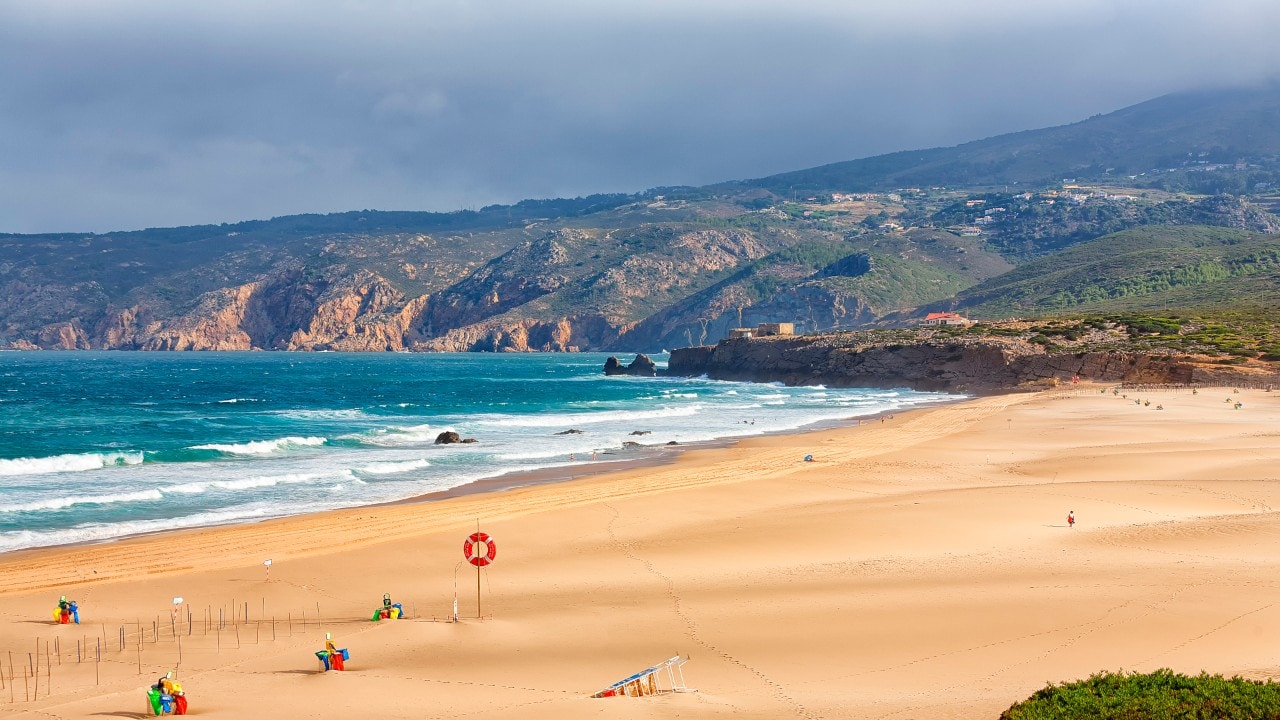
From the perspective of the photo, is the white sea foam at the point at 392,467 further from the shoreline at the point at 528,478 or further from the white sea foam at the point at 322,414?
the white sea foam at the point at 322,414

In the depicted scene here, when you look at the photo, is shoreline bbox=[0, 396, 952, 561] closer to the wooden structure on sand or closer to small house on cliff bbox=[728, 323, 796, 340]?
the wooden structure on sand

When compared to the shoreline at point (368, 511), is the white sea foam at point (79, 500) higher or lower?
higher

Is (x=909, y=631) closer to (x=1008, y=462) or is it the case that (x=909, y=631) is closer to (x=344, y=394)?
(x=1008, y=462)

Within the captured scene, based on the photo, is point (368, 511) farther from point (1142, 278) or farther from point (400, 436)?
point (1142, 278)

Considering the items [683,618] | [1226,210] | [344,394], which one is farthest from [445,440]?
[1226,210]

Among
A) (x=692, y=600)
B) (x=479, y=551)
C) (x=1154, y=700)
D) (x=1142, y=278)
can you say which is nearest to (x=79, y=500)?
(x=479, y=551)

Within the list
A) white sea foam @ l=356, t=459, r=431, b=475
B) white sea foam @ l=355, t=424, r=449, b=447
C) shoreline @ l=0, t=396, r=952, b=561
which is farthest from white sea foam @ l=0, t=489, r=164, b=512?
white sea foam @ l=355, t=424, r=449, b=447

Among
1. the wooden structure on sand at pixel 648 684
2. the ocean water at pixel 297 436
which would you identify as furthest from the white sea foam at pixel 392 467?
the wooden structure on sand at pixel 648 684
